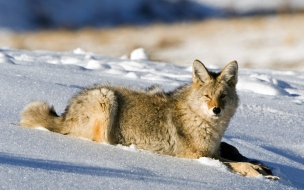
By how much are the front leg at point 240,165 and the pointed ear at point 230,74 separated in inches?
24.8

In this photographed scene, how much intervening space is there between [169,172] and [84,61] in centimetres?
751

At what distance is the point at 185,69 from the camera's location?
12453 mm

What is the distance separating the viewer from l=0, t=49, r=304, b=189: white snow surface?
432 cm

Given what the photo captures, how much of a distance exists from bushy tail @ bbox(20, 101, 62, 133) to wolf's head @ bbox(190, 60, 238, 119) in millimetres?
1320

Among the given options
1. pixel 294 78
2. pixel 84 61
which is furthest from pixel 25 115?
pixel 294 78

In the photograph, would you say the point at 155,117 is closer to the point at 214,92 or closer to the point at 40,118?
the point at 214,92

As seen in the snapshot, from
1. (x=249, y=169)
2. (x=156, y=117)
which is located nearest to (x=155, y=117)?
(x=156, y=117)

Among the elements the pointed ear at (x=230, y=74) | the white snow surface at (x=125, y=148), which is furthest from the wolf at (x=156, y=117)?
the white snow surface at (x=125, y=148)

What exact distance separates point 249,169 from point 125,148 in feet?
3.56

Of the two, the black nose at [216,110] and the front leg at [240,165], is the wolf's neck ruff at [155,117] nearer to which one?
the black nose at [216,110]

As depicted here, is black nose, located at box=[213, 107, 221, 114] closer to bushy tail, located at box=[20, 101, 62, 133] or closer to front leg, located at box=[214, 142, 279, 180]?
front leg, located at box=[214, 142, 279, 180]

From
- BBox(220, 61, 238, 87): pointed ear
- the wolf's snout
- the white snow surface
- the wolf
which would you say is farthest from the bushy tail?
BBox(220, 61, 238, 87): pointed ear

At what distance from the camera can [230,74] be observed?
6.16 metres

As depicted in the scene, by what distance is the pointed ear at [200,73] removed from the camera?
6.09m
